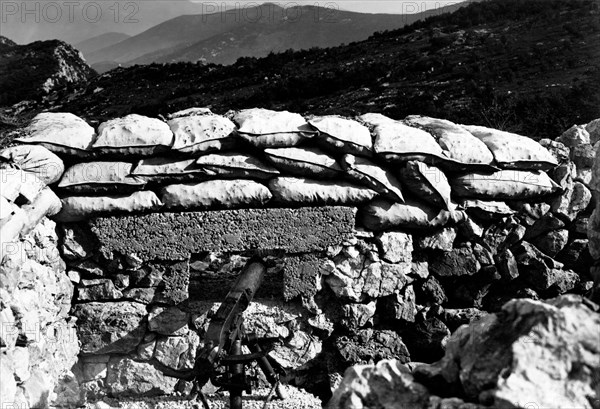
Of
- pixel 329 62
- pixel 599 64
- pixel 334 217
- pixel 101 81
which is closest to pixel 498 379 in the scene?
pixel 334 217

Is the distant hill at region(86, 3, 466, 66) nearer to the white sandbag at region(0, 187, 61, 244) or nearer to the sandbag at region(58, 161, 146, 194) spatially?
the sandbag at region(58, 161, 146, 194)

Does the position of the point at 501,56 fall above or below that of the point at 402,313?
below

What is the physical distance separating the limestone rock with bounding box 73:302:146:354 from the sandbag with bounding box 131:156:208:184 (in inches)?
36.0

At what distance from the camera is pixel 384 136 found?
5191mm

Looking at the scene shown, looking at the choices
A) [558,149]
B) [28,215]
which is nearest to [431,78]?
[558,149]

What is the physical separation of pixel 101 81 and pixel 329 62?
8.39 m

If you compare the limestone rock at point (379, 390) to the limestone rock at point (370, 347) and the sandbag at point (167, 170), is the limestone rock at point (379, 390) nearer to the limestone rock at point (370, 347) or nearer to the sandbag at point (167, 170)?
the sandbag at point (167, 170)

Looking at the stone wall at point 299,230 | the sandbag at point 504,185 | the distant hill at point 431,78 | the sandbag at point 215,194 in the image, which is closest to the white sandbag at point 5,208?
the stone wall at point 299,230

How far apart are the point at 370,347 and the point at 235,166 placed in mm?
1673

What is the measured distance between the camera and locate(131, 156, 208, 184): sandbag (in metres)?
4.88

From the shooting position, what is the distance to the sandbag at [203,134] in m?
4.92

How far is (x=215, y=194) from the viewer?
4.97 metres

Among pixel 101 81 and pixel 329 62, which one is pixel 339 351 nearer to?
pixel 329 62

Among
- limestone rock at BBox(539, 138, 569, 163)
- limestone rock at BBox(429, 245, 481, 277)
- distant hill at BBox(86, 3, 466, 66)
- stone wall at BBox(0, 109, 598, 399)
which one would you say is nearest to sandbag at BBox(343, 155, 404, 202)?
stone wall at BBox(0, 109, 598, 399)
